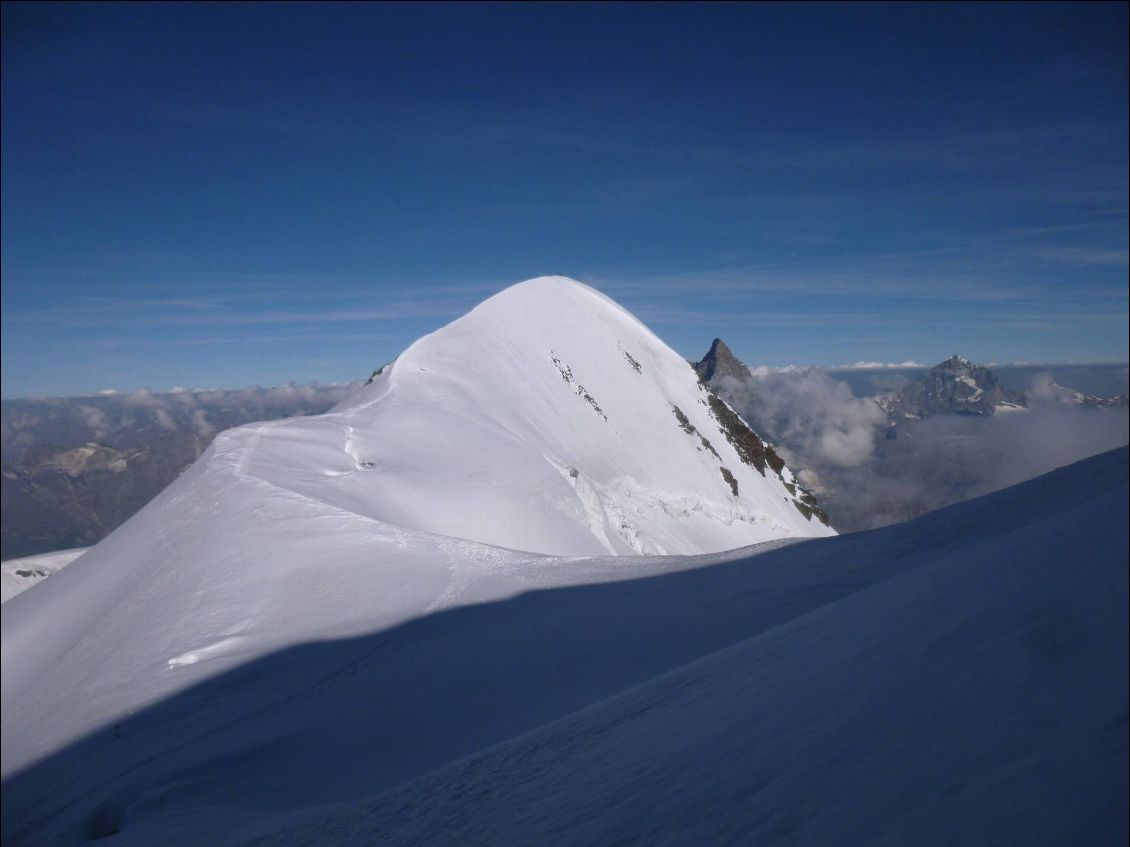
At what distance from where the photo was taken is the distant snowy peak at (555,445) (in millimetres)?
22484

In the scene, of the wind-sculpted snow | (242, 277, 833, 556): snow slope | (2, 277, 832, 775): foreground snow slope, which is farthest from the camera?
(242, 277, 833, 556): snow slope

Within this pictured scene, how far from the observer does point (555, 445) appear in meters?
34.2

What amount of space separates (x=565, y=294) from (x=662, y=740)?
52.4m

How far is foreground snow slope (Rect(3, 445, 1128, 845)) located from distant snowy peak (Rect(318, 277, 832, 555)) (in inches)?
245

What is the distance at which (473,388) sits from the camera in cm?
3500

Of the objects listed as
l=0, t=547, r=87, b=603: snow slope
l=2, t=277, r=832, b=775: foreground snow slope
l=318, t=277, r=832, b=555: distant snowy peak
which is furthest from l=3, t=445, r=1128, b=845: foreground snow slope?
l=0, t=547, r=87, b=603: snow slope

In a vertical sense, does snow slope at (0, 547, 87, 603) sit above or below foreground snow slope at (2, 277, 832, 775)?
below

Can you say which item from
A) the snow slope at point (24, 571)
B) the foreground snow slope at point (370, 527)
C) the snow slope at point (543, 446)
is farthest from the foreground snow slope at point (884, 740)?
the snow slope at point (24, 571)

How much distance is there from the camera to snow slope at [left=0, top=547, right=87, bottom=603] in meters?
45.4

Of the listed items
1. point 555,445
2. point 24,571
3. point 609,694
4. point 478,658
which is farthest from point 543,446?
point 24,571

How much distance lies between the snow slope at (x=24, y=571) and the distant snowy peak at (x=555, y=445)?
3147cm

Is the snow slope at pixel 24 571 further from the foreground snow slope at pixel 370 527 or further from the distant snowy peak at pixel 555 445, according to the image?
the foreground snow slope at pixel 370 527

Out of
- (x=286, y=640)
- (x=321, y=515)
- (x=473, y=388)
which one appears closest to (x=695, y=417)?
(x=473, y=388)

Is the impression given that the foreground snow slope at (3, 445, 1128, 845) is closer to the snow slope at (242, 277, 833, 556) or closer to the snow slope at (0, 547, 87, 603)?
the snow slope at (242, 277, 833, 556)
